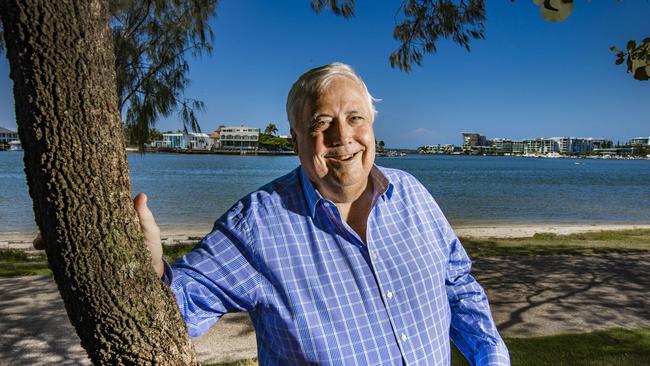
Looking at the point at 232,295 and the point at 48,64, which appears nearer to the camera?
the point at 48,64

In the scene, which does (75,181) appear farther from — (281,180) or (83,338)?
(281,180)

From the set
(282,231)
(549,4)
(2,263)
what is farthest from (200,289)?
(2,263)

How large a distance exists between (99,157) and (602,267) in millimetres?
7634

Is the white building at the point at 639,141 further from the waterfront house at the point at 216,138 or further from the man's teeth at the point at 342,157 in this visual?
the man's teeth at the point at 342,157

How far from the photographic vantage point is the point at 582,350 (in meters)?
3.80

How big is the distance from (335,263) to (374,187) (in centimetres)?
36

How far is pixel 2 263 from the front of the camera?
312 inches

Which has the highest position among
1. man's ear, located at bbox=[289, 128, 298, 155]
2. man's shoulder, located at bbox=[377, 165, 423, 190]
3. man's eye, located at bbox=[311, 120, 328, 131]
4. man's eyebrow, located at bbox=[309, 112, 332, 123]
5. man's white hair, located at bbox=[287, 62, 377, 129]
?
man's white hair, located at bbox=[287, 62, 377, 129]

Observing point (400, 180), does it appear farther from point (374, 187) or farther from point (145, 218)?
point (145, 218)

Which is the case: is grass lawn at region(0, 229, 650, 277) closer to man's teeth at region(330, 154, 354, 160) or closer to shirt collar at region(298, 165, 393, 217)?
shirt collar at region(298, 165, 393, 217)

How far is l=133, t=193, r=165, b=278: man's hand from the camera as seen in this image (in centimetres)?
113

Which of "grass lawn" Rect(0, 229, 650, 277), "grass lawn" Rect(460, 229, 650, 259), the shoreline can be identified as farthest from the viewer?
the shoreline

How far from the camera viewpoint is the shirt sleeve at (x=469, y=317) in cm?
160

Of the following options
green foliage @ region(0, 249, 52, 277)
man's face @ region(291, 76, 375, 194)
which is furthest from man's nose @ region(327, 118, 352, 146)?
Answer: green foliage @ region(0, 249, 52, 277)
